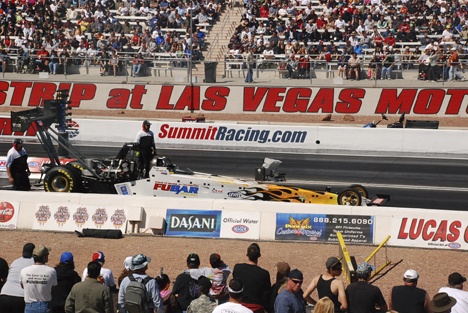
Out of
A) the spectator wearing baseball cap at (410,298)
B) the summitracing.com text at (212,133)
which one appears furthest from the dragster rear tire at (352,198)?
the summitracing.com text at (212,133)

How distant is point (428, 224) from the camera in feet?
60.4

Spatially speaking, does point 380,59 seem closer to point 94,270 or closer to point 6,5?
point 6,5

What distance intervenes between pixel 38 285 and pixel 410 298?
15.7 feet

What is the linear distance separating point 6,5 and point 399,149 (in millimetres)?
25453

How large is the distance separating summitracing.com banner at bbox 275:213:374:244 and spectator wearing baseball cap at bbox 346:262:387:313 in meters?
7.53

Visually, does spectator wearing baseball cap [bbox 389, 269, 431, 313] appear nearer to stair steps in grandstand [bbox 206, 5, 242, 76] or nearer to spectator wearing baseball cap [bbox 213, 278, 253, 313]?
spectator wearing baseball cap [bbox 213, 278, 253, 313]

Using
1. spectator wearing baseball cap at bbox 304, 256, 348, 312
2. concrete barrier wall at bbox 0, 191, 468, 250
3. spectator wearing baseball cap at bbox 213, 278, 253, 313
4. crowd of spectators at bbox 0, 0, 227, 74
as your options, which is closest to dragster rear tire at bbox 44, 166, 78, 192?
concrete barrier wall at bbox 0, 191, 468, 250

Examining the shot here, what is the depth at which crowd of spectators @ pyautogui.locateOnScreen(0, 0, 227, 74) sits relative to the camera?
40.2 meters

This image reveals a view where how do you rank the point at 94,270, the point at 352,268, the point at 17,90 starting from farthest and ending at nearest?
the point at 17,90, the point at 352,268, the point at 94,270

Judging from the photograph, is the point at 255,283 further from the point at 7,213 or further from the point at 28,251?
the point at 7,213

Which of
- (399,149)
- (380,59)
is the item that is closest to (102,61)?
(380,59)

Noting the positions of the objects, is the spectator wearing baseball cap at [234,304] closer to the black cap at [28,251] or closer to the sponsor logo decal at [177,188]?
the black cap at [28,251]

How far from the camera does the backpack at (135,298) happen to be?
10688 mm

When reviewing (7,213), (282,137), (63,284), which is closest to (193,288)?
(63,284)
